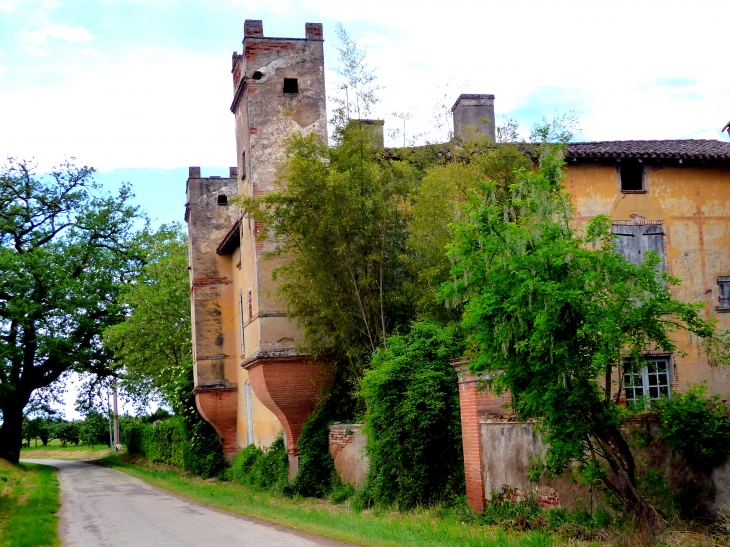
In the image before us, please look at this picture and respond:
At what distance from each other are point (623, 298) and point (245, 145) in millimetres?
14238

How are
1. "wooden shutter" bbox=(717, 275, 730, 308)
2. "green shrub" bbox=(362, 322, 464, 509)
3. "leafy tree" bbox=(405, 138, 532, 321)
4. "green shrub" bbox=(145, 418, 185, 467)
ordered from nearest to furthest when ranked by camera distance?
"green shrub" bbox=(362, 322, 464, 509) < "leafy tree" bbox=(405, 138, 532, 321) < "wooden shutter" bbox=(717, 275, 730, 308) < "green shrub" bbox=(145, 418, 185, 467)

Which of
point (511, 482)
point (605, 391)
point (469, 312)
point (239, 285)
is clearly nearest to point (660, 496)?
point (605, 391)

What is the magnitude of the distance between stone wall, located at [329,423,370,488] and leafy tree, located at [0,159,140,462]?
84.8 feet

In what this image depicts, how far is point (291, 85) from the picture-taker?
22016 millimetres

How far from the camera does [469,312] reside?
11891 millimetres

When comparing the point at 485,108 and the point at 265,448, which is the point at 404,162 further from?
the point at 265,448

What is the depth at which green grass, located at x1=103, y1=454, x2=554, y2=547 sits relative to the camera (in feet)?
37.7

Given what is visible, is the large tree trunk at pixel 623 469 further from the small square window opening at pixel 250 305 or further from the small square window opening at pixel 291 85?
the small square window opening at pixel 291 85

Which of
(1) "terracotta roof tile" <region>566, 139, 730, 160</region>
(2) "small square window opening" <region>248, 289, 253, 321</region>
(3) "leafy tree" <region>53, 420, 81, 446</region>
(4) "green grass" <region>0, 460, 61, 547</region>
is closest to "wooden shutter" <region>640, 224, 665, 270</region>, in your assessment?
(1) "terracotta roof tile" <region>566, 139, 730, 160</region>

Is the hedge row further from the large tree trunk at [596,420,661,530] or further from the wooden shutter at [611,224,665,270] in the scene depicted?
the large tree trunk at [596,420,661,530]

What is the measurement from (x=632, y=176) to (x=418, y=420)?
40.1ft

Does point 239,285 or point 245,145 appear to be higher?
point 245,145

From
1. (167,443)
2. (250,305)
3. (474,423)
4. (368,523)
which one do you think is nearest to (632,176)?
(250,305)

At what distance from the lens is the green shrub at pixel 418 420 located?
1552 cm
